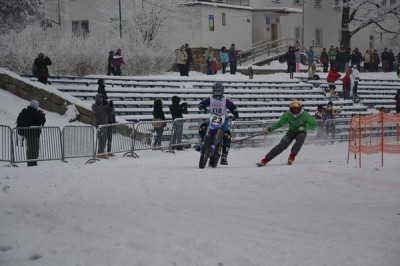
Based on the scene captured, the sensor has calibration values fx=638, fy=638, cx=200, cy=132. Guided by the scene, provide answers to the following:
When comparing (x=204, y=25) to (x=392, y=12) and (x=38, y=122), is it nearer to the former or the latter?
(x=392, y=12)

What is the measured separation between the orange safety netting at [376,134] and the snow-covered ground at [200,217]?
2.82m

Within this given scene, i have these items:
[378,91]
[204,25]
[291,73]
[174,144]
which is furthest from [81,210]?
[204,25]

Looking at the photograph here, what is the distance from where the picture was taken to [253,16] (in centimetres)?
5228

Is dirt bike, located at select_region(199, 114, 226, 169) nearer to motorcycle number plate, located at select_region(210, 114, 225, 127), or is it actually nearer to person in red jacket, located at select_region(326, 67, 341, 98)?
motorcycle number plate, located at select_region(210, 114, 225, 127)

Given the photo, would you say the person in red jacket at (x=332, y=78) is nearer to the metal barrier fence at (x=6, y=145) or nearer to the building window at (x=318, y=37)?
the metal barrier fence at (x=6, y=145)

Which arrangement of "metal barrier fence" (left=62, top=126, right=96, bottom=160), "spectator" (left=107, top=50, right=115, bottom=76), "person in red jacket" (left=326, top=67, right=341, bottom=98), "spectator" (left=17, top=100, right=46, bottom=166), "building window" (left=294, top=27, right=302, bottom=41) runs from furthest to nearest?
"building window" (left=294, top=27, right=302, bottom=41)
"person in red jacket" (left=326, top=67, right=341, bottom=98)
"spectator" (left=107, top=50, right=115, bottom=76)
"metal barrier fence" (left=62, top=126, right=96, bottom=160)
"spectator" (left=17, top=100, right=46, bottom=166)

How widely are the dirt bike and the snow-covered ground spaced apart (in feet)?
3.90

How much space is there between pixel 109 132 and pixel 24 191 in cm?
768

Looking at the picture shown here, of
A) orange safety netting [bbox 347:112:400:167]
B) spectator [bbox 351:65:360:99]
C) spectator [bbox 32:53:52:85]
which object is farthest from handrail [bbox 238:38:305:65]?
orange safety netting [bbox 347:112:400:167]

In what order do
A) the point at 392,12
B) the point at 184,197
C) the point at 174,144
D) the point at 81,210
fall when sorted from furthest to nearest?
1. the point at 392,12
2. the point at 174,144
3. the point at 184,197
4. the point at 81,210

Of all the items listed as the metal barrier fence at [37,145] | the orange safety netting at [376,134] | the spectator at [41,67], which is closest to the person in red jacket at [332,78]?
the orange safety netting at [376,134]

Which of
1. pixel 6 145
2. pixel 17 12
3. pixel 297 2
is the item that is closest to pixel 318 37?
pixel 297 2

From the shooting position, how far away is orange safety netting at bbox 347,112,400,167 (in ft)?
53.0

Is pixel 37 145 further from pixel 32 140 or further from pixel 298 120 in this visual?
pixel 298 120
